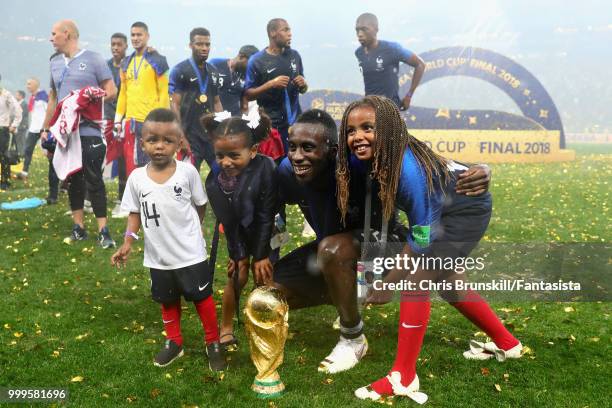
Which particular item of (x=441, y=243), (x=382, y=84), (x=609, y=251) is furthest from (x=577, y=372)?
(x=382, y=84)

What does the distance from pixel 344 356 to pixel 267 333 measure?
2.14 feet

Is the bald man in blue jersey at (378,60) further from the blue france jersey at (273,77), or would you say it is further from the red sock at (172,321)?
the red sock at (172,321)

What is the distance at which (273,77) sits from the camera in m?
7.07

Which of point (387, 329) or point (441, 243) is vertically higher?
point (441, 243)

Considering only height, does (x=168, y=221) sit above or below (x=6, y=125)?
above

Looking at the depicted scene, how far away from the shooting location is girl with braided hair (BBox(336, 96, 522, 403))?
10.9ft

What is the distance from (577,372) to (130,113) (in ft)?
22.2

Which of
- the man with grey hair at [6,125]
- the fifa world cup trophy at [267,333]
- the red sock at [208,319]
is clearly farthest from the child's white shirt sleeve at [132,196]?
the man with grey hair at [6,125]

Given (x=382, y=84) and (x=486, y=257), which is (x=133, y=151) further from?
(x=486, y=257)

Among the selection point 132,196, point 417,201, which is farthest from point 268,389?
point 132,196

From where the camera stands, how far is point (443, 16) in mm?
81875

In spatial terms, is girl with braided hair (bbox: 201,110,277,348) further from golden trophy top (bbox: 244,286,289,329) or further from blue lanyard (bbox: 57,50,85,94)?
blue lanyard (bbox: 57,50,85,94)

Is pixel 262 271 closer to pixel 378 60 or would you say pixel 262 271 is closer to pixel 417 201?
pixel 417 201

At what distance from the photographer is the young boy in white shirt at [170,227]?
3.82 m
